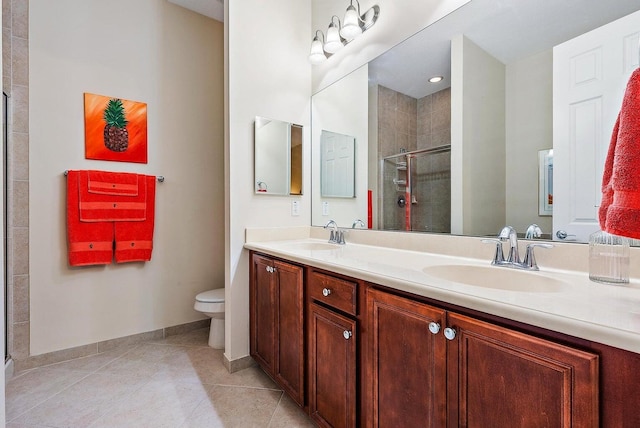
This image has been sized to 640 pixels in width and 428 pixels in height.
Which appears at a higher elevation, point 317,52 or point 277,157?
point 317,52

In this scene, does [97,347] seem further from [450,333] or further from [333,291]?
[450,333]

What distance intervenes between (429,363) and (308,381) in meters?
0.75

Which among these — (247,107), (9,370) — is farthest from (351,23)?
(9,370)

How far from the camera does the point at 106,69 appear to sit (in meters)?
2.18

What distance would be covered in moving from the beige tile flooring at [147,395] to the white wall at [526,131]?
1.40 m

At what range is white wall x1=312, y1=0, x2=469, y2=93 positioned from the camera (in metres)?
1.54

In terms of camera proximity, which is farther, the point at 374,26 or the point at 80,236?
the point at 80,236

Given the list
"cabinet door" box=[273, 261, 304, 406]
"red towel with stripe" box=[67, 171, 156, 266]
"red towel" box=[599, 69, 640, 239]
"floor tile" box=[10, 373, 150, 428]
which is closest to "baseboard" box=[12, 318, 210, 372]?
"floor tile" box=[10, 373, 150, 428]

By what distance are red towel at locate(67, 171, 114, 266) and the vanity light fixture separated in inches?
74.3

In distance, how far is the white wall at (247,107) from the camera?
1.94 meters

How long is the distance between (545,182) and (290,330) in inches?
50.9

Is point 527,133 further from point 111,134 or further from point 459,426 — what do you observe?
point 111,134

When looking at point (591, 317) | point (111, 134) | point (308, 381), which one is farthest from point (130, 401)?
point (591, 317)

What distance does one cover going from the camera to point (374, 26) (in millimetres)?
1834
